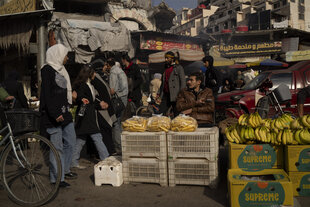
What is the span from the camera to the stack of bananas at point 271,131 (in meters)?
3.85

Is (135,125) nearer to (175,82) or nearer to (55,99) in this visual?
(55,99)

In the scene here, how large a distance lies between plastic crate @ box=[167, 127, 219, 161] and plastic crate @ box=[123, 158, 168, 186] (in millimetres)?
244

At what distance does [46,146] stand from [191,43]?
18.8m

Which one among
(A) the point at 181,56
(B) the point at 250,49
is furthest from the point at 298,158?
(B) the point at 250,49

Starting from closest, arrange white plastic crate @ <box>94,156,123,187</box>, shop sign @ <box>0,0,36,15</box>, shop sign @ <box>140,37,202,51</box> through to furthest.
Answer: white plastic crate @ <box>94,156,123,187</box>
shop sign @ <box>0,0,36,15</box>
shop sign @ <box>140,37,202,51</box>

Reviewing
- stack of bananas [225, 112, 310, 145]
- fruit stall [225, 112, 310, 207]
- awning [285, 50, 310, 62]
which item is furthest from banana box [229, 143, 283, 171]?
awning [285, 50, 310, 62]

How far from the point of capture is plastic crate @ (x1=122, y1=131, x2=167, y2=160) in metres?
4.32

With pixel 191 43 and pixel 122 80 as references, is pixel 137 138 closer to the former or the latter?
→ pixel 122 80

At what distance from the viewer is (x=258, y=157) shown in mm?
3930

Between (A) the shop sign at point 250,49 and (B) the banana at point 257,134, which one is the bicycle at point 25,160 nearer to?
(B) the banana at point 257,134

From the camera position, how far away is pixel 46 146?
12.9 feet

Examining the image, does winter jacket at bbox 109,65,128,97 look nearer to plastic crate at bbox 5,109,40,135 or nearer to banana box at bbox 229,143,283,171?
plastic crate at bbox 5,109,40,135

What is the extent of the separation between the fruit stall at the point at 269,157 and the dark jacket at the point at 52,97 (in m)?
2.48

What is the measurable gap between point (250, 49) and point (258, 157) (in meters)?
22.8
